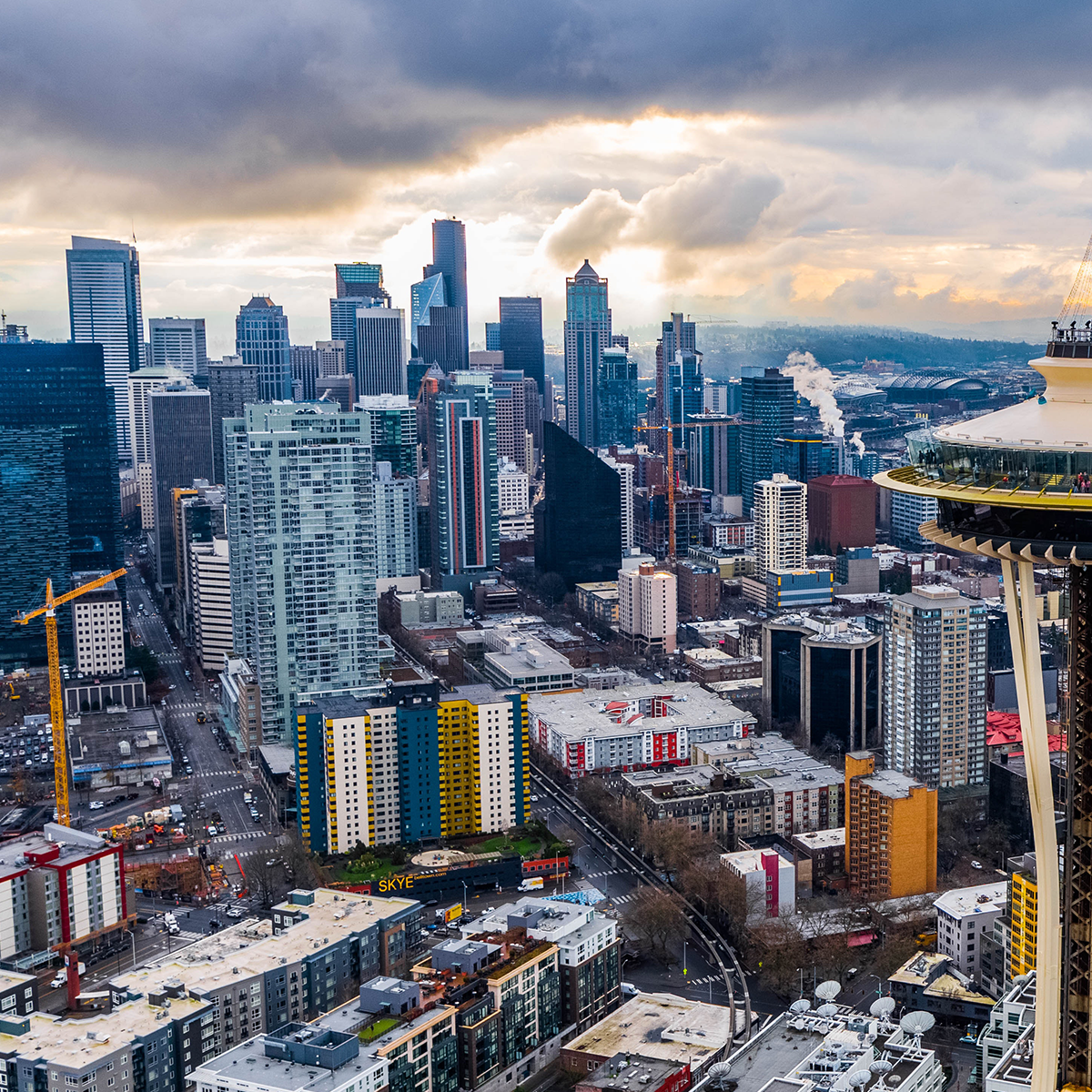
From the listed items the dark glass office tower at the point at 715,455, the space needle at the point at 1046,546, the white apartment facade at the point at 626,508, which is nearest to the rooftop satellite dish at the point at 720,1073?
the space needle at the point at 1046,546

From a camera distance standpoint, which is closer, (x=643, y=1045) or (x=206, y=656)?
(x=643, y=1045)

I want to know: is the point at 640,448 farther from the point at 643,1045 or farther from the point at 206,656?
the point at 643,1045

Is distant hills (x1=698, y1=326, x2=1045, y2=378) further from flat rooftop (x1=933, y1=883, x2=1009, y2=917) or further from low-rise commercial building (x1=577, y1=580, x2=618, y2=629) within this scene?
flat rooftop (x1=933, y1=883, x2=1009, y2=917)

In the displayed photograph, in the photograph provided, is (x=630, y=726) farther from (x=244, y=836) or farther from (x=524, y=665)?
(x=244, y=836)

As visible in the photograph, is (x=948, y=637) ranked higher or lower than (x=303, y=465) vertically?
lower

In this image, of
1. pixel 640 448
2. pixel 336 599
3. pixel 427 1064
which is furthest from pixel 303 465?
pixel 640 448
